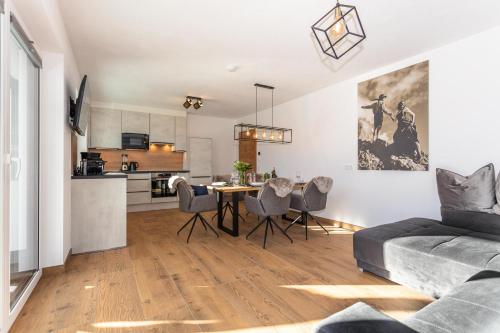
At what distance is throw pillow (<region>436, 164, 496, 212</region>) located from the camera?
2549 mm

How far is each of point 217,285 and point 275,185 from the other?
1.49m

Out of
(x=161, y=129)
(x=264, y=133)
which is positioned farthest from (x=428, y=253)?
(x=161, y=129)

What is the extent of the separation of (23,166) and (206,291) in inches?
80.1

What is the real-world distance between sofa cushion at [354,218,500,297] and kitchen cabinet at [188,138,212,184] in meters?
4.85

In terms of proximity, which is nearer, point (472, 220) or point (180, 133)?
point (472, 220)

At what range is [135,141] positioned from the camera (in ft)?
19.3

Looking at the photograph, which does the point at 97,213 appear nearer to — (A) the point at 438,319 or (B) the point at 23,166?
(B) the point at 23,166

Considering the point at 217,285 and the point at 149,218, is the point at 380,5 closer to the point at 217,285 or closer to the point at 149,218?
the point at 217,285

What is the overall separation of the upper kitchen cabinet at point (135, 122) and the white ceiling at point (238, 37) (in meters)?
1.35

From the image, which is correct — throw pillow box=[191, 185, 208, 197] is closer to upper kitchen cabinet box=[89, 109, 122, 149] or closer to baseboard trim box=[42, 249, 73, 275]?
baseboard trim box=[42, 249, 73, 275]

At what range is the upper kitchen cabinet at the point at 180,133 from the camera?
256 inches

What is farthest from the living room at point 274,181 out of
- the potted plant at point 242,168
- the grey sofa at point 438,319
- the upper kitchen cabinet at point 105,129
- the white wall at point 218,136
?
the white wall at point 218,136

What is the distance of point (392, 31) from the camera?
2727 millimetres

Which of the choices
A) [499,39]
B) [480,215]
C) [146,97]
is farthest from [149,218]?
[499,39]
